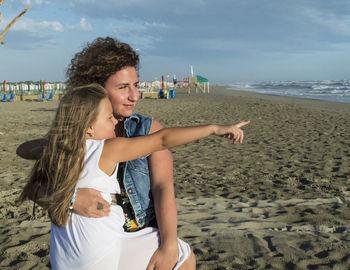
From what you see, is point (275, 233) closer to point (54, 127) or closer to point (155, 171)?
point (155, 171)

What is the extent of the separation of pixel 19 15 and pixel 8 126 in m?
4.35

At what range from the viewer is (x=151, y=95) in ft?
104

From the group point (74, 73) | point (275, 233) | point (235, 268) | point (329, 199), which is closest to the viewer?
point (74, 73)

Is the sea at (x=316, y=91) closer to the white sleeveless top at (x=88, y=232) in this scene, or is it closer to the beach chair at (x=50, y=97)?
the beach chair at (x=50, y=97)

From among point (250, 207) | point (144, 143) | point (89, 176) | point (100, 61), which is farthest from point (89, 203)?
point (250, 207)

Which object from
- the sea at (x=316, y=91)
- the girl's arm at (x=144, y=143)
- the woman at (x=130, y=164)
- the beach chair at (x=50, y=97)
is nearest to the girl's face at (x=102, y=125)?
the girl's arm at (x=144, y=143)

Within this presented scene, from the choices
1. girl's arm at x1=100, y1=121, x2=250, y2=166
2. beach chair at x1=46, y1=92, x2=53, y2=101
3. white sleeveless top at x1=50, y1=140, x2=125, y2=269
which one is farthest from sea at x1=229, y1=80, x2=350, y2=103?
white sleeveless top at x1=50, y1=140, x2=125, y2=269

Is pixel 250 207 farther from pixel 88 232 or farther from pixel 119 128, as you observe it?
pixel 88 232

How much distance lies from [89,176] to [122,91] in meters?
0.73

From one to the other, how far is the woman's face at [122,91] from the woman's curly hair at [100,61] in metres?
0.04

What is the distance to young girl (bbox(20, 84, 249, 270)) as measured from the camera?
176 cm

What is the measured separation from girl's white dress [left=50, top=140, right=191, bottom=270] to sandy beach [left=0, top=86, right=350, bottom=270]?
1631 mm

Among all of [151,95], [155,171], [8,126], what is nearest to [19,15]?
[8,126]

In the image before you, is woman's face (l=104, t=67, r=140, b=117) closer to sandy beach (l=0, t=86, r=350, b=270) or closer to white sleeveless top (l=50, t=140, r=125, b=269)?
white sleeveless top (l=50, t=140, r=125, b=269)
